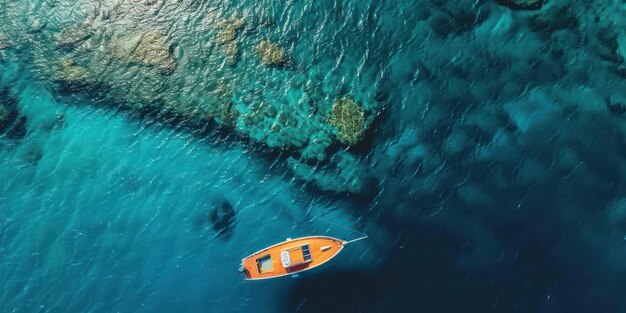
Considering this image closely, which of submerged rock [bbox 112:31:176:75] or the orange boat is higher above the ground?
submerged rock [bbox 112:31:176:75]

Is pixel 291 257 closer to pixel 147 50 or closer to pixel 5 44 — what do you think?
pixel 147 50

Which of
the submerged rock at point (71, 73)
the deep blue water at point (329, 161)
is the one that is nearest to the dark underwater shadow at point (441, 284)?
the deep blue water at point (329, 161)

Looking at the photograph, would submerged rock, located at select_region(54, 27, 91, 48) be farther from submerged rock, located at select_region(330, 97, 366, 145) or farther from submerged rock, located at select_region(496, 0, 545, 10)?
submerged rock, located at select_region(496, 0, 545, 10)

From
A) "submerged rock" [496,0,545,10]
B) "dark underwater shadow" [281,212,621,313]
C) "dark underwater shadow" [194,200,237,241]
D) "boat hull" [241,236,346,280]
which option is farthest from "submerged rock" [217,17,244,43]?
"submerged rock" [496,0,545,10]

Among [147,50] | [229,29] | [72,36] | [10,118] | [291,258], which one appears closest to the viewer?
[291,258]

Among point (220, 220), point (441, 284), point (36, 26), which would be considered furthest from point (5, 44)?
point (441, 284)

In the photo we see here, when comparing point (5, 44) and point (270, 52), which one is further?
point (5, 44)

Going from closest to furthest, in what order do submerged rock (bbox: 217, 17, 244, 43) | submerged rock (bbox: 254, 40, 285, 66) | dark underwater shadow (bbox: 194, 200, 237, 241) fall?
dark underwater shadow (bbox: 194, 200, 237, 241) → submerged rock (bbox: 254, 40, 285, 66) → submerged rock (bbox: 217, 17, 244, 43)
